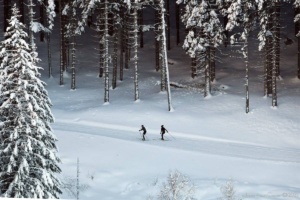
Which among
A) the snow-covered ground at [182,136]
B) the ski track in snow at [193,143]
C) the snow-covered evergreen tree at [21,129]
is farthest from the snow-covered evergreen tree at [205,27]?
the snow-covered evergreen tree at [21,129]

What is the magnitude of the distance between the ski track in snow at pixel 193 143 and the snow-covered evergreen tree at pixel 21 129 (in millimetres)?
10882

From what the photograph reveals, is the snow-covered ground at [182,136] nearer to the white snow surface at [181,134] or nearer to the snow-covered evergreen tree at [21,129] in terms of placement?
the white snow surface at [181,134]

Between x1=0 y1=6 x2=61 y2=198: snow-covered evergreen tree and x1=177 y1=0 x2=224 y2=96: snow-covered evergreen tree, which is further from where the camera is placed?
x1=177 y1=0 x2=224 y2=96: snow-covered evergreen tree

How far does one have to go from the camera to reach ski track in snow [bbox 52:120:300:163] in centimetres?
2411

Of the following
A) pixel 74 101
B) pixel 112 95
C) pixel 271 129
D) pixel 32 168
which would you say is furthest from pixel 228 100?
pixel 32 168

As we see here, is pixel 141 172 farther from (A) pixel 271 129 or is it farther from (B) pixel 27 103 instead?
(A) pixel 271 129

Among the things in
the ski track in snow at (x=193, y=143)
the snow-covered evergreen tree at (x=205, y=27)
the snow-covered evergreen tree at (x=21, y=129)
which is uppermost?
the snow-covered evergreen tree at (x=205, y=27)

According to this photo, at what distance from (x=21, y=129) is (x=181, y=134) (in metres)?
15.3

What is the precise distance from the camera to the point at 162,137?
26219mm

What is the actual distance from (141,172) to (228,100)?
15018 mm

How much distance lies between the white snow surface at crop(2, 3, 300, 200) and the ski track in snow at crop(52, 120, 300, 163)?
0.20 ft

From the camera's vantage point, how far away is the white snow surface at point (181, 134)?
19953 mm

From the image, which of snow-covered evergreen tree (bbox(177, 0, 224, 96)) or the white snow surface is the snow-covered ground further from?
snow-covered evergreen tree (bbox(177, 0, 224, 96))

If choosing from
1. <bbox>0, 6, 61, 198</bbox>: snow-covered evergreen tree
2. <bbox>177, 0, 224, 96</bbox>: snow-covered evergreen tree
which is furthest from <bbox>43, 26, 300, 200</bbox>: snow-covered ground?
<bbox>0, 6, 61, 198</bbox>: snow-covered evergreen tree
